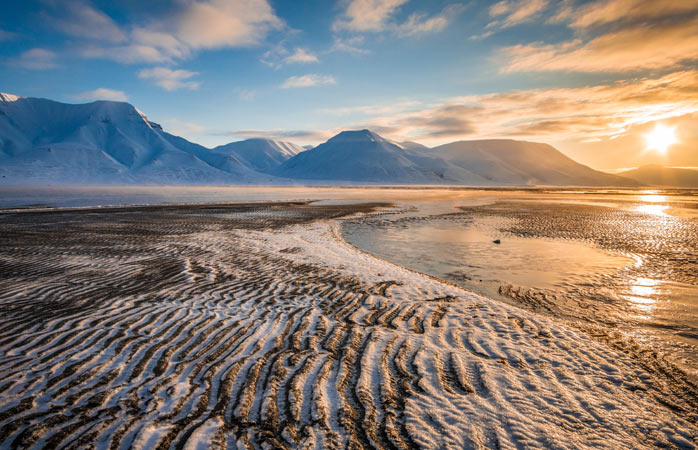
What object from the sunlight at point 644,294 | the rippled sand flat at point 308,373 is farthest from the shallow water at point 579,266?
the rippled sand flat at point 308,373

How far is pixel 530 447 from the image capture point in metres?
3.22

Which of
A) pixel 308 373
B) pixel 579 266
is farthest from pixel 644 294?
pixel 308 373

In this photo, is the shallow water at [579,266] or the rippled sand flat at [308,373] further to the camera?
the shallow water at [579,266]

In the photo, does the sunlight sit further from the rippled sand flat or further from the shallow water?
the rippled sand flat

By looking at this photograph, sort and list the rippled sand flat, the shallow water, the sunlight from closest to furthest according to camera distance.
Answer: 1. the rippled sand flat
2. the shallow water
3. the sunlight

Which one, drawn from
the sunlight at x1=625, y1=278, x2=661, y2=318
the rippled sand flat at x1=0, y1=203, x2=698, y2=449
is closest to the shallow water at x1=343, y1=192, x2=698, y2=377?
the sunlight at x1=625, y1=278, x2=661, y2=318

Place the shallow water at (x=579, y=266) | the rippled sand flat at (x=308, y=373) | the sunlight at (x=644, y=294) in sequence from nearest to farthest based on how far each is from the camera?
the rippled sand flat at (x=308, y=373)
the shallow water at (x=579, y=266)
the sunlight at (x=644, y=294)

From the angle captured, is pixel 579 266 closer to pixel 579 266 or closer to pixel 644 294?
pixel 579 266

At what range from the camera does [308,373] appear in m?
4.44

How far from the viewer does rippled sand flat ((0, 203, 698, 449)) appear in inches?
133

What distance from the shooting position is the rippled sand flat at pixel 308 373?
337cm

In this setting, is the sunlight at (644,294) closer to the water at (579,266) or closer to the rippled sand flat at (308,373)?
the water at (579,266)

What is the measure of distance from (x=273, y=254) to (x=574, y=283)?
981 cm

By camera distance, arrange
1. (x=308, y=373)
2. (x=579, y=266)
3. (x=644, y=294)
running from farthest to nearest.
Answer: (x=579, y=266) → (x=644, y=294) → (x=308, y=373)
